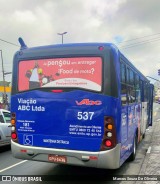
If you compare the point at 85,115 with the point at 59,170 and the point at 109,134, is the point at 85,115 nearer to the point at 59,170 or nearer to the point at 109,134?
the point at 109,134

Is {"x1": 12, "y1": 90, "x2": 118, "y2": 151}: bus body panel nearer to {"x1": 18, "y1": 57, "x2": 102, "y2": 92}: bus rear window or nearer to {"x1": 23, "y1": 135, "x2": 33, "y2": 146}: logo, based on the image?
{"x1": 23, "y1": 135, "x2": 33, "y2": 146}: logo

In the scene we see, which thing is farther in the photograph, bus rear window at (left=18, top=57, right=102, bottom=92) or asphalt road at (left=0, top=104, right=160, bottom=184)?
asphalt road at (left=0, top=104, right=160, bottom=184)

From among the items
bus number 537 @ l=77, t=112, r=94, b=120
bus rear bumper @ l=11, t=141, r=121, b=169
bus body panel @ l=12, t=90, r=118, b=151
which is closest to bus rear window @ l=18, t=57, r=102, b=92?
bus body panel @ l=12, t=90, r=118, b=151

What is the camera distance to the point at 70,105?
21.1 feet

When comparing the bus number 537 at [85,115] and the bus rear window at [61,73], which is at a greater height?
the bus rear window at [61,73]

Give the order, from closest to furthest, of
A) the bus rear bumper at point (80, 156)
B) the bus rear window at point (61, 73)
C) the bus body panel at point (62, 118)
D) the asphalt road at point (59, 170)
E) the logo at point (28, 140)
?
the bus rear bumper at point (80, 156) < the bus body panel at point (62, 118) < the bus rear window at point (61, 73) < the logo at point (28, 140) < the asphalt road at point (59, 170)

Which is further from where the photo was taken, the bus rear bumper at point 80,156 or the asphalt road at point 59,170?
the asphalt road at point 59,170

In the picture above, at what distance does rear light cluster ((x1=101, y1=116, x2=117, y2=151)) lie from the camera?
20.1 feet

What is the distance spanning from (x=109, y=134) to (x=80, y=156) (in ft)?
2.39

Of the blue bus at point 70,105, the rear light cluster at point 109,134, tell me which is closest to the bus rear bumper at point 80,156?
the blue bus at point 70,105

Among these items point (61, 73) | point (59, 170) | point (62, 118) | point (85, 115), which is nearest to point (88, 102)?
point (85, 115)

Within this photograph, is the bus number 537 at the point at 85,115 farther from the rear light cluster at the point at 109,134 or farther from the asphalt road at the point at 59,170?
the asphalt road at the point at 59,170

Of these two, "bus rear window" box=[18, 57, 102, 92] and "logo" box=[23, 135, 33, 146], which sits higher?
"bus rear window" box=[18, 57, 102, 92]

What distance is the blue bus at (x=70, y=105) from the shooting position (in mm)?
6184
